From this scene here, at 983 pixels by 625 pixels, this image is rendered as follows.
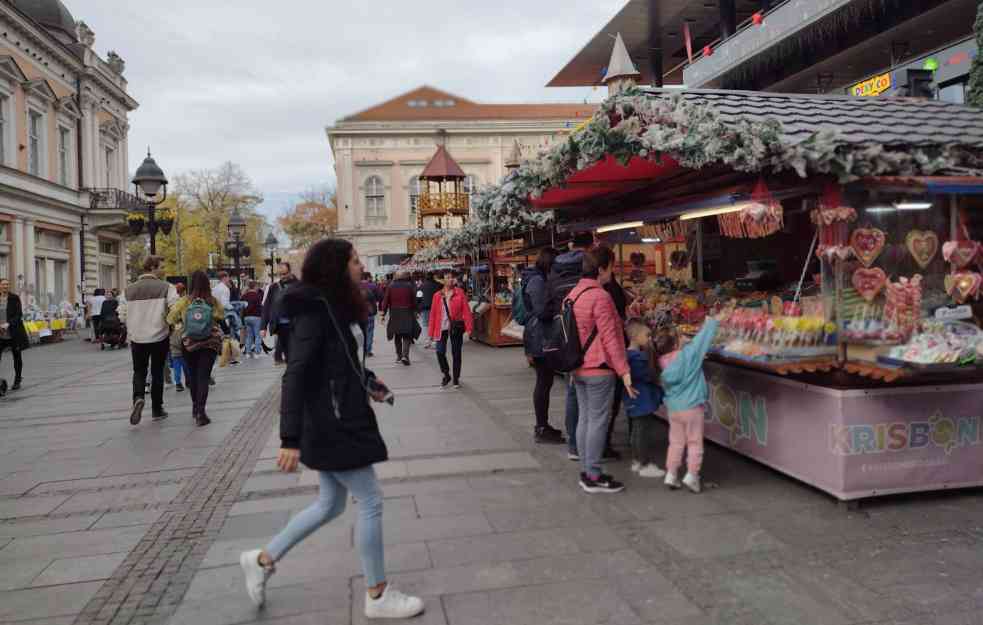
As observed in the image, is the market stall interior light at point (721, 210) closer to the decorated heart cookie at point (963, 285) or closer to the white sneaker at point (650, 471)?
the decorated heart cookie at point (963, 285)

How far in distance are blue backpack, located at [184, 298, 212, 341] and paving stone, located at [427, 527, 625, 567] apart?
4880mm

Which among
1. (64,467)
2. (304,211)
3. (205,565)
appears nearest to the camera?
(205,565)

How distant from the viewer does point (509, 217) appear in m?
10.5

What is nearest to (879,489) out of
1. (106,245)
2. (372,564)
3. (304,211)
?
(372,564)

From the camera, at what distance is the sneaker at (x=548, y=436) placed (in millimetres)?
6641

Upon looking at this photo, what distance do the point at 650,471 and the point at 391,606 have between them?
275 cm

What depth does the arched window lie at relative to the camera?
167 ft

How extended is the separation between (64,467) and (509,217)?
248 inches

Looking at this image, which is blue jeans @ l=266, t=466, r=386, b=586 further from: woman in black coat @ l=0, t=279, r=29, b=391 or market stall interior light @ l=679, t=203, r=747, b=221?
woman in black coat @ l=0, t=279, r=29, b=391

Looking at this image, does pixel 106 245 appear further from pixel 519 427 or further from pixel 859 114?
pixel 859 114

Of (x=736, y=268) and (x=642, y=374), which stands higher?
(x=736, y=268)

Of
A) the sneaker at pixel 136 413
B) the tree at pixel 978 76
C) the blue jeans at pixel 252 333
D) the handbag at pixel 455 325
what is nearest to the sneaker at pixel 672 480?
the handbag at pixel 455 325

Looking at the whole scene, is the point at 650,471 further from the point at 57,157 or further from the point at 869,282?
the point at 57,157

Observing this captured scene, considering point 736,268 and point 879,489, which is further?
point 736,268
